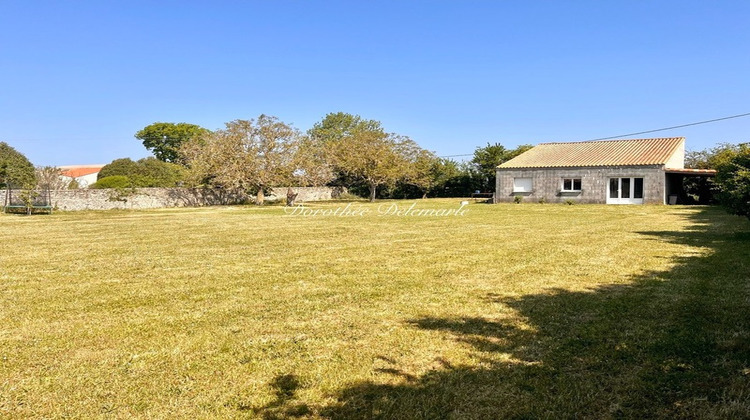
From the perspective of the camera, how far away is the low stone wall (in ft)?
96.7

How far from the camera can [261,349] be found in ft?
13.4

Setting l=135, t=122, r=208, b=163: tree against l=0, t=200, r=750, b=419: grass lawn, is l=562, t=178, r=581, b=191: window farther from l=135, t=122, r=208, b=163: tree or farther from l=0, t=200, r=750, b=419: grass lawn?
l=135, t=122, r=208, b=163: tree

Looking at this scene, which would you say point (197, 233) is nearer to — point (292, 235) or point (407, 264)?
point (292, 235)

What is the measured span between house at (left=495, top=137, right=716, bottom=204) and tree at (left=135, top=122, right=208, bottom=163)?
57.6m

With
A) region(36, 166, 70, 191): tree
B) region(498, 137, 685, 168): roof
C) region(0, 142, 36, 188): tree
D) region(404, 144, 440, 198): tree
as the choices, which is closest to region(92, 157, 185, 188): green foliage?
region(0, 142, 36, 188): tree

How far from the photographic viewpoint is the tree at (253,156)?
32.8 m

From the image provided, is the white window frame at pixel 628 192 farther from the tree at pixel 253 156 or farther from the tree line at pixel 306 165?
the tree at pixel 253 156

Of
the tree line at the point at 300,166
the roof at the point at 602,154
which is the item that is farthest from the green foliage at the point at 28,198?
the roof at the point at 602,154

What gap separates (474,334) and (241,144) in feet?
103

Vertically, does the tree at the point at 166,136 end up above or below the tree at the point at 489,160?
above

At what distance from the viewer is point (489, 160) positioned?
4309cm

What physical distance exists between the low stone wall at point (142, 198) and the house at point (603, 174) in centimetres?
2040

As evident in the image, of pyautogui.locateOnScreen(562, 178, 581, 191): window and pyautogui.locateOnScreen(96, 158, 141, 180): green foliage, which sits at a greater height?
pyautogui.locateOnScreen(96, 158, 141, 180): green foliage

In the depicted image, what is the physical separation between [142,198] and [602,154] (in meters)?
32.9
